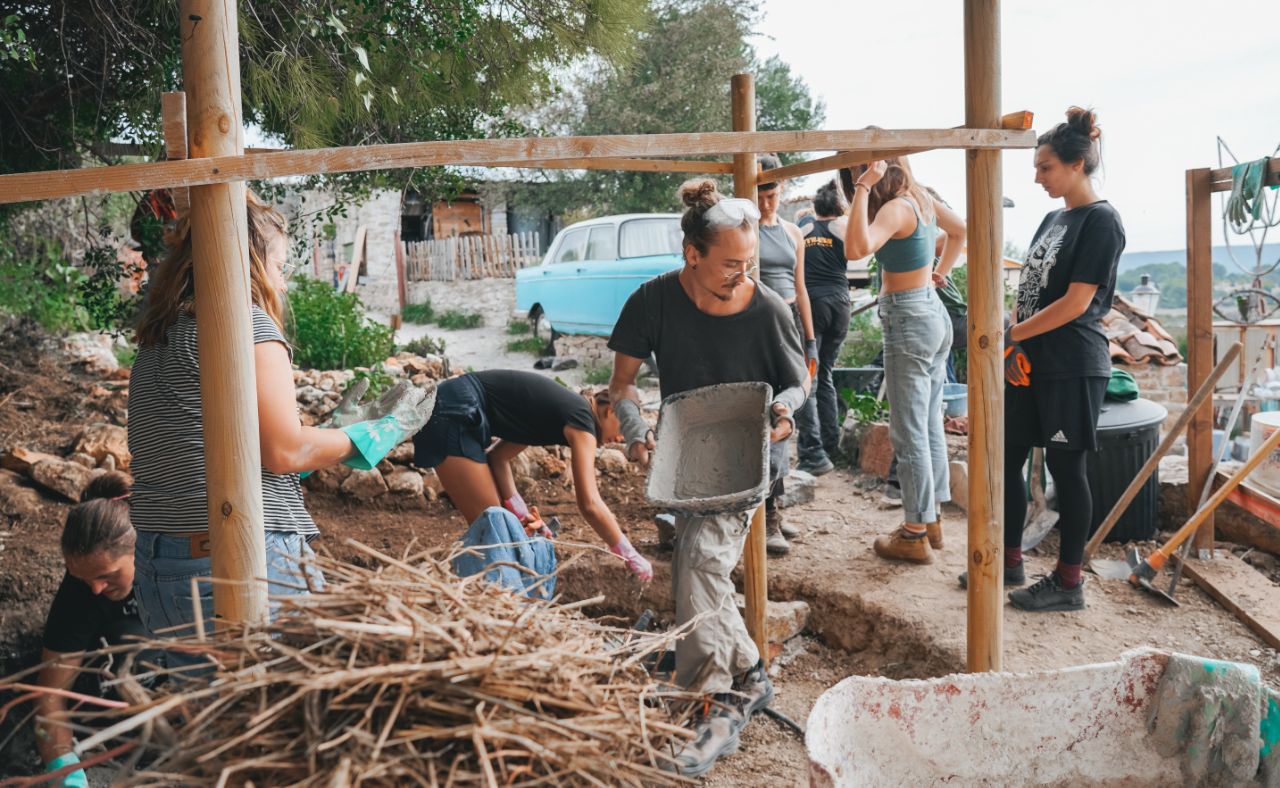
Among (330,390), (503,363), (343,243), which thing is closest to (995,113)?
(330,390)

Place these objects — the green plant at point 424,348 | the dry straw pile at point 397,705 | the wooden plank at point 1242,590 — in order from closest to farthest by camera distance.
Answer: the dry straw pile at point 397,705 < the wooden plank at point 1242,590 < the green plant at point 424,348

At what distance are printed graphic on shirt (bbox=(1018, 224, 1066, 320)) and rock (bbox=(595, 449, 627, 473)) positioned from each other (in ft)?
9.28

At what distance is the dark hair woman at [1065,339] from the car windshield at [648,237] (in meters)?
6.69

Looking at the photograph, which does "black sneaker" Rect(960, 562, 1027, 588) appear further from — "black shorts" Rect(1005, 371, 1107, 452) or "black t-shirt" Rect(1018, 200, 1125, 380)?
"black t-shirt" Rect(1018, 200, 1125, 380)

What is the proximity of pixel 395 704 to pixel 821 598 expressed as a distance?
10.8 ft

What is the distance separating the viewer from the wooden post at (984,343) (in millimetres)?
2605

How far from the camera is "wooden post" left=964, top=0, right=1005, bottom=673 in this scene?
103 inches

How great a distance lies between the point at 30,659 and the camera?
3.94m

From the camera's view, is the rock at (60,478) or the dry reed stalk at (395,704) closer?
the dry reed stalk at (395,704)

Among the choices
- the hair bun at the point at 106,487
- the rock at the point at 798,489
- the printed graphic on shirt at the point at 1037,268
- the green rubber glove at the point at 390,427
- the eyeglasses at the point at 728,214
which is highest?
the eyeglasses at the point at 728,214

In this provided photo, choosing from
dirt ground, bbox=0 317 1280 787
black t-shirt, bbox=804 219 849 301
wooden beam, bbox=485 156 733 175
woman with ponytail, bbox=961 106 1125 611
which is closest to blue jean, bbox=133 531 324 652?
dirt ground, bbox=0 317 1280 787

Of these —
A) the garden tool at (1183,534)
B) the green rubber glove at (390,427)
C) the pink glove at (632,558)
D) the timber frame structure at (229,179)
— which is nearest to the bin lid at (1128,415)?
the garden tool at (1183,534)

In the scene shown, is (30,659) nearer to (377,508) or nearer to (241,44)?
(377,508)

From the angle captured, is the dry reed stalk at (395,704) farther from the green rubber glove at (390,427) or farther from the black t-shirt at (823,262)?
the black t-shirt at (823,262)
